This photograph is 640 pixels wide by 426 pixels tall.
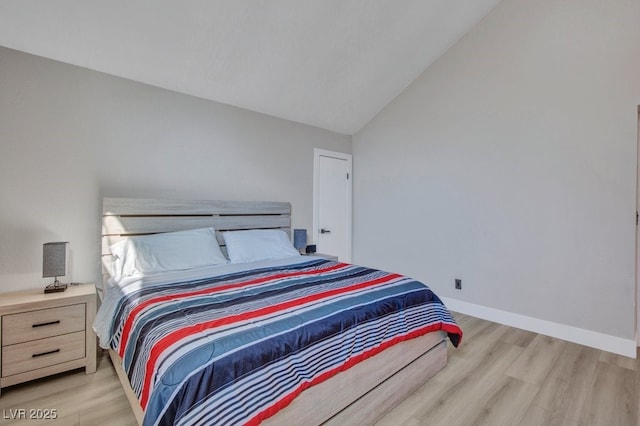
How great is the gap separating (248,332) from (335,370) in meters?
0.47

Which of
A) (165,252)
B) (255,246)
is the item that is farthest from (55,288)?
(255,246)

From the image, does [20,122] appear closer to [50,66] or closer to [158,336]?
[50,66]

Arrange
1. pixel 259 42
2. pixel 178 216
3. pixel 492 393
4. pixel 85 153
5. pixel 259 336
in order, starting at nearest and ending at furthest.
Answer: pixel 259 336 < pixel 492 393 < pixel 85 153 < pixel 259 42 < pixel 178 216

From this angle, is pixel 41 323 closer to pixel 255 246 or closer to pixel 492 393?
pixel 255 246

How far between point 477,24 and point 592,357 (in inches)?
129

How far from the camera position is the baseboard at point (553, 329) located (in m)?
2.50

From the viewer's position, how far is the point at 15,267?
88.0 inches

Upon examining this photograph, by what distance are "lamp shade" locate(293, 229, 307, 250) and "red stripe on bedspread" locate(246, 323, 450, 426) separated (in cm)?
199

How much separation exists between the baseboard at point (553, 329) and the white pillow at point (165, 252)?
8.60ft

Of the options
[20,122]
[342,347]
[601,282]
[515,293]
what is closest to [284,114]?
[20,122]

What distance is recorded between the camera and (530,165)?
2.95m

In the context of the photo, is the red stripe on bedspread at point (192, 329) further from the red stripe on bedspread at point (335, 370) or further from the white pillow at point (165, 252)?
the white pillow at point (165, 252)

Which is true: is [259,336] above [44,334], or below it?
above

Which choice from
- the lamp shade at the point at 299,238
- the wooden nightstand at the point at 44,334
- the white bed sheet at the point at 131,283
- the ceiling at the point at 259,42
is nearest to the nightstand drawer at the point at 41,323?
the wooden nightstand at the point at 44,334
